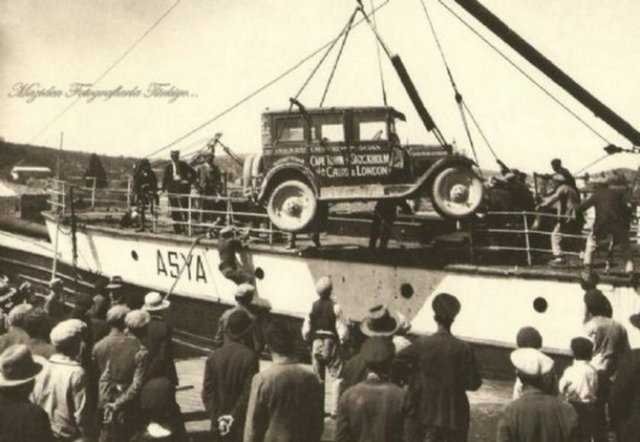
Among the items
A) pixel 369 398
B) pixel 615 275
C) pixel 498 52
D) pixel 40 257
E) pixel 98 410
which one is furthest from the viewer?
pixel 40 257

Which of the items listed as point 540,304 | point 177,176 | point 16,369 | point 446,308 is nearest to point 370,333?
point 446,308

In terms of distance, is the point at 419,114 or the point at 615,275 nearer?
the point at 615,275

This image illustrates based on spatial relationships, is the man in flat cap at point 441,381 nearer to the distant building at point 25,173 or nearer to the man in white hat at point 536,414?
the man in white hat at point 536,414

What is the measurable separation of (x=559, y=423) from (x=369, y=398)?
1.20m

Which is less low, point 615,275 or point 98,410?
point 615,275

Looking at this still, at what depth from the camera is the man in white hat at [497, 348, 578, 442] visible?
4.41 metres

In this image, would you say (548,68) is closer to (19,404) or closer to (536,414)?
(536,414)

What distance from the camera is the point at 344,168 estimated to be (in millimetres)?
13156

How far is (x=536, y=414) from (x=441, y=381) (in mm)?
1479

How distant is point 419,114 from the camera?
13352 millimetres

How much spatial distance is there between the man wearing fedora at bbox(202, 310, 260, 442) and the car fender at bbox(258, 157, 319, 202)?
21.8 feet

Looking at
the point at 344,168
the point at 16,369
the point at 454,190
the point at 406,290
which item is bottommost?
the point at 406,290

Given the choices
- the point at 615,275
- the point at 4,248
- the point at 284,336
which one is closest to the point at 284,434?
the point at 284,336

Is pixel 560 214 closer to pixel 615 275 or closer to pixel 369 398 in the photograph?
pixel 615 275
